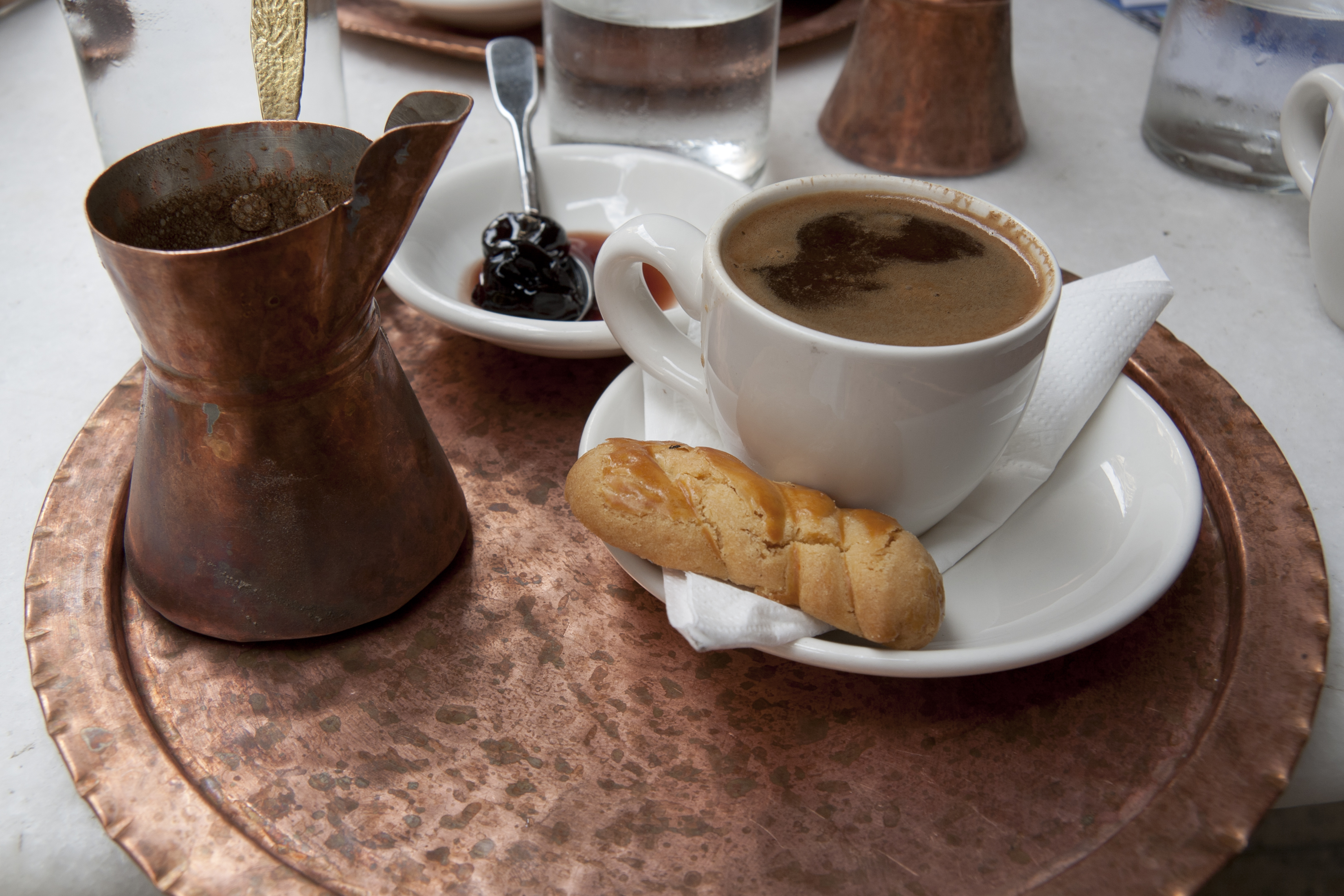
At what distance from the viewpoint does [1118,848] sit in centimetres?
48

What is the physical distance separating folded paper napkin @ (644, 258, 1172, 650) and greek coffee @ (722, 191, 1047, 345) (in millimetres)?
71

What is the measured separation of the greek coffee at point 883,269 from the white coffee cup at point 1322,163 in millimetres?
447

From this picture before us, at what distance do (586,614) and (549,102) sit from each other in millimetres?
720

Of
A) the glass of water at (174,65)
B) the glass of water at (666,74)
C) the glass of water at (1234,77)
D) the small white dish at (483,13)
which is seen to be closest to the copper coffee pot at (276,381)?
the glass of water at (174,65)

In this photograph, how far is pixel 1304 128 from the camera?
0.96 meters

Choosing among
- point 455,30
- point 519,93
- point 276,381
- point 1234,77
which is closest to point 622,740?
point 276,381

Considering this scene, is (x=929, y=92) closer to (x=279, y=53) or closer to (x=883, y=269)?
(x=883, y=269)

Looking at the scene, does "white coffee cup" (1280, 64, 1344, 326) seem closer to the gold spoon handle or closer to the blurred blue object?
the blurred blue object

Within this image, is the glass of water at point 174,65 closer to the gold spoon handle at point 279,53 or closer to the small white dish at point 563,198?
the small white dish at point 563,198

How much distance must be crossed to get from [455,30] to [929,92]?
68cm

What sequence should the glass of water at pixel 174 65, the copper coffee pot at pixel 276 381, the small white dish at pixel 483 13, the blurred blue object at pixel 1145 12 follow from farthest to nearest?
the blurred blue object at pixel 1145 12, the small white dish at pixel 483 13, the glass of water at pixel 174 65, the copper coffee pot at pixel 276 381

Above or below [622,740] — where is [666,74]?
above

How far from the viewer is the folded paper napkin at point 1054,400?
2.18ft

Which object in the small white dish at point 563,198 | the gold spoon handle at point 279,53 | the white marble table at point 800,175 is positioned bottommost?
the white marble table at point 800,175
